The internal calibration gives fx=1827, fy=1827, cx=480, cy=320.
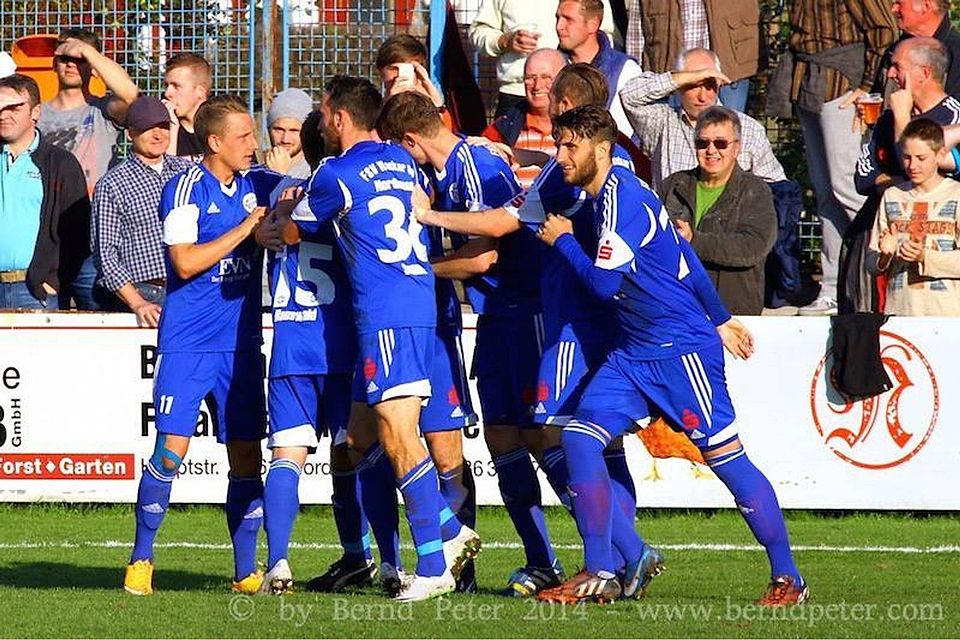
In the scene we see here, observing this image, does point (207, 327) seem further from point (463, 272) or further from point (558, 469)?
point (558, 469)

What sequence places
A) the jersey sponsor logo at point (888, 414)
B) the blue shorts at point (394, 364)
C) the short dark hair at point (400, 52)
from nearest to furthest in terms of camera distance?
the blue shorts at point (394, 364) < the short dark hair at point (400, 52) < the jersey sponsor logo at point (888, 414)

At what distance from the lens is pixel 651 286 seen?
27.4ft

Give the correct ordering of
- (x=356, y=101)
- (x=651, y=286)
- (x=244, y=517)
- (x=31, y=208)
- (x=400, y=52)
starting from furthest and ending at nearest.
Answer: (x=31, y=208), (x=400, y=52), (x=244, y=517), (x=356, y=101), (x=651, y=286)

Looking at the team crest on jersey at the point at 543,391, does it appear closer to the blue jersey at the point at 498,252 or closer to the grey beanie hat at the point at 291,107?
the blue jersey at the point at 498,252

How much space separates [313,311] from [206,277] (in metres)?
0.59

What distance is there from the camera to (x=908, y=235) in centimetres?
1201

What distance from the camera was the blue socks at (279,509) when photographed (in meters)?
8.71

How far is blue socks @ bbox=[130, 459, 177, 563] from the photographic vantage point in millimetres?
8906

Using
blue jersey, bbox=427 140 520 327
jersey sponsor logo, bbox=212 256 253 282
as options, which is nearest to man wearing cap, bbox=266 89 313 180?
jersey sponsor logo, bbox=212 256 253 282

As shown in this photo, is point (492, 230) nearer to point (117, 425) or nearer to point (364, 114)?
point (364, 114)

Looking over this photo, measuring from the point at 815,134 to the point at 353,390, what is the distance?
21.3 ft

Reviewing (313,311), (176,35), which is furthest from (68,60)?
(313,311)

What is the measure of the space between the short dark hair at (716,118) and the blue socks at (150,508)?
478 cm

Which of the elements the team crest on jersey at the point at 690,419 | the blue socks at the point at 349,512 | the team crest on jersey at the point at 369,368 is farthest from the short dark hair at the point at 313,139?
the team crest on jersey at the point at 690,419
